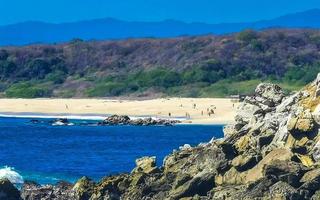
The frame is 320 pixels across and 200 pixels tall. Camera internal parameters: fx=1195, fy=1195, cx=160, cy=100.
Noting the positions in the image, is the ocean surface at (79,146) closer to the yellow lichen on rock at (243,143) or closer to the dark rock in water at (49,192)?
the dark rock in water at (49,192)

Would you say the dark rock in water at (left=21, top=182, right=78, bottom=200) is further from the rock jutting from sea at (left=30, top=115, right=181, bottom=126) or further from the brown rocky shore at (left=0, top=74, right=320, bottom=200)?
the rock jutting from sea at (left=30, top=115, right=181, bottom=126)

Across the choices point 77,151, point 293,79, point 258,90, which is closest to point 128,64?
point 293,79

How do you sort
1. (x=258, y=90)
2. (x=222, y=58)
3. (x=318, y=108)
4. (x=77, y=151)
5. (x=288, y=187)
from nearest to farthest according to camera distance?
1. (x=288, y=187)
2. (x=318, y=108)
3. (x=258, y=90)
4. (x=77, y=151)
5. (x=222, y=58)

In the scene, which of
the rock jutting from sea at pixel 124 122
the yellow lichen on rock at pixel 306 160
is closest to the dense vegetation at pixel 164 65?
the rock jutting from sea at pixel 124 122

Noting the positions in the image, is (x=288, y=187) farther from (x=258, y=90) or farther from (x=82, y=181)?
(x=258, y=90)

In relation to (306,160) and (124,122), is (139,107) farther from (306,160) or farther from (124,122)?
(306,160)

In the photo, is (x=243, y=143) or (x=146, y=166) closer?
(x=243, y=143)

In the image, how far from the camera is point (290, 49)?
134m

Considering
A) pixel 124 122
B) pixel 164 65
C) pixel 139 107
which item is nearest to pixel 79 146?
pixel 124 122

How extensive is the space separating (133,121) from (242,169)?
52369 millimetres

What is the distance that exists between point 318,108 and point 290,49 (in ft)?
321

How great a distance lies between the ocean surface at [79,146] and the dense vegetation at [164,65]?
79.3ft

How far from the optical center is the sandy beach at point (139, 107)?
300 feet

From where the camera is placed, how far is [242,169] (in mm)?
34812
